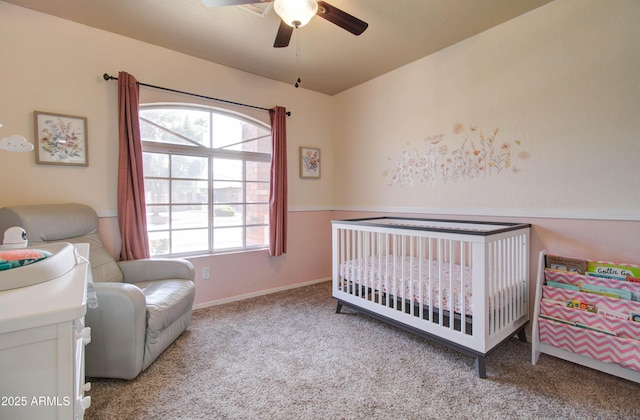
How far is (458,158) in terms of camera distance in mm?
2629

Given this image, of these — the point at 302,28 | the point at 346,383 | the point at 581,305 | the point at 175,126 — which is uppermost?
the point at 302,28

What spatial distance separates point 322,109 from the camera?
150 inches

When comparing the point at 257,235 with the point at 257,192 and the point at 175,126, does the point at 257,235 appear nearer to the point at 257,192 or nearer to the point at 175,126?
the point at 257,192

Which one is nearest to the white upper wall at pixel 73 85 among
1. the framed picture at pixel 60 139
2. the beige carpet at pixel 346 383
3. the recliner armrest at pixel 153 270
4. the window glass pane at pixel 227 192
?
the framed picture at pixel 60 139

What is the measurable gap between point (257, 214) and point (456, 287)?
2198mm

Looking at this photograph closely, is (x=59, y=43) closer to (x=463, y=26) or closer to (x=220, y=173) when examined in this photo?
(x=220, y=173)

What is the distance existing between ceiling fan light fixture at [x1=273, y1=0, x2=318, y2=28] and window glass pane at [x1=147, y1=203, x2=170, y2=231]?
200cm

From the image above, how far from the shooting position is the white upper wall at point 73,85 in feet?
6.94

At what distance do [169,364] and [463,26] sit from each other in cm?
326

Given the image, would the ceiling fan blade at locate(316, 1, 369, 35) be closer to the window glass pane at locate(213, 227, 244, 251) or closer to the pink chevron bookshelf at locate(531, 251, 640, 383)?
the pink chevron bookshelf at locate(531, 251, 640, 383)

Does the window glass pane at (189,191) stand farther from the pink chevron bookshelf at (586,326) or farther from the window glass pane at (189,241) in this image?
the pink chevron bookshelf at (586,326)

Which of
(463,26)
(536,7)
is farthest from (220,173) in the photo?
(536,7)

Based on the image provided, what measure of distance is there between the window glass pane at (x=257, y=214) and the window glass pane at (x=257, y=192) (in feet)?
0.19

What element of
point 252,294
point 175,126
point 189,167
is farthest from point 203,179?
point 252,294
